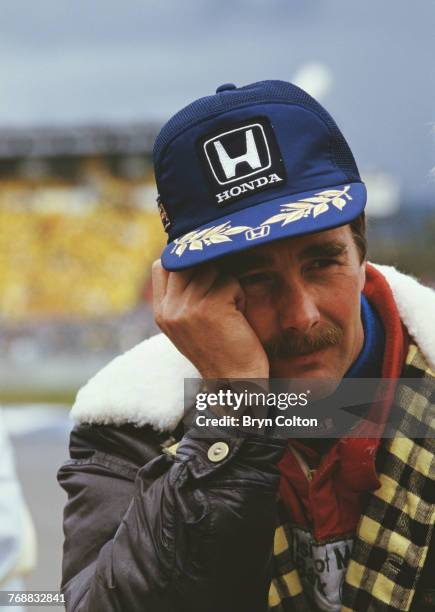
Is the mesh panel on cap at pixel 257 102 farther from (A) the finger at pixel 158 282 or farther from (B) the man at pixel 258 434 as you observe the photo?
(A) the finger at pixel 158 282

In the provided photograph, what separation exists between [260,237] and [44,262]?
88.2 feet

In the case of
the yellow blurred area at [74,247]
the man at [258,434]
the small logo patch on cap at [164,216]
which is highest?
the small logo patch on cap at [164,216]

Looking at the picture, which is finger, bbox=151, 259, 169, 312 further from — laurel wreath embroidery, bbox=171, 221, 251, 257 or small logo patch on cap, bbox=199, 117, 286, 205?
small logo patch on cap, bbox=199, 117, 286, 205

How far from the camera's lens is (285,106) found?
1.39 metres

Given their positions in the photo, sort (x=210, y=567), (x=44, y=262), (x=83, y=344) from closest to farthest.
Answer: (x=210, y=567), (x=83, y=344), (x=44, y=262)

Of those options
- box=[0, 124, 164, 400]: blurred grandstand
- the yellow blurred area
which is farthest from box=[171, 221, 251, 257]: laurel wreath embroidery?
the yellow blurred area

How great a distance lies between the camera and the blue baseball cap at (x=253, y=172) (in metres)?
1.34

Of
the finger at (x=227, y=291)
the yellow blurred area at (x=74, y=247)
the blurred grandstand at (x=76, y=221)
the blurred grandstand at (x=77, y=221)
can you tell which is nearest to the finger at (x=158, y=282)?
the finger at (x=227, y=291)

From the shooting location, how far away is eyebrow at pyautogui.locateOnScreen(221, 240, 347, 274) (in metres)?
1.37

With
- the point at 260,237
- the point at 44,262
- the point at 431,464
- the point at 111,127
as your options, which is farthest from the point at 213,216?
the point at 44,262

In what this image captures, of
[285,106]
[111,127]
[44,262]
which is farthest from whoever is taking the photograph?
[44,262]

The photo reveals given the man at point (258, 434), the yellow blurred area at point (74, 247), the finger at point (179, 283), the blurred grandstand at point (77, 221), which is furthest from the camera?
the yellow blurred area at point (74, 247)

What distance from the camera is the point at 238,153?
138cm

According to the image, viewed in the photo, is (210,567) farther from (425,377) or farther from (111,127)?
(111,127)
